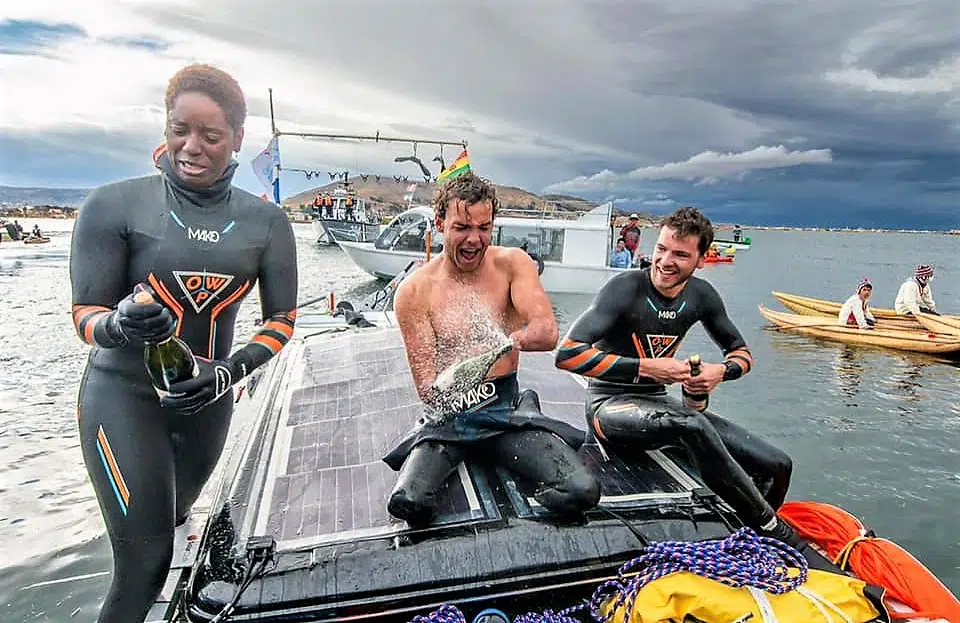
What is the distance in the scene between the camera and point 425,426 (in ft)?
11.0

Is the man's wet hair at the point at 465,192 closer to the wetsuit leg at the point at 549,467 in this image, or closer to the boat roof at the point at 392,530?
the wetsuit leg at the point at 549,467

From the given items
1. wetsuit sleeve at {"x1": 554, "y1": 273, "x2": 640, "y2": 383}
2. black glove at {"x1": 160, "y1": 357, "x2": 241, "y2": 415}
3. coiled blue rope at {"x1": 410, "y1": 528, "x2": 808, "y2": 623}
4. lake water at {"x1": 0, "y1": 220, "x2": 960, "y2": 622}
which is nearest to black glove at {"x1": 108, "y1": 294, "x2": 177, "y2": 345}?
black glove at {"x1": 160, "y1": 357, "x2": 241, "y2": 415}

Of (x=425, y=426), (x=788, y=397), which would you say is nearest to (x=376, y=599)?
(x=425, y=426)

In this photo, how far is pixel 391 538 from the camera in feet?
9.32

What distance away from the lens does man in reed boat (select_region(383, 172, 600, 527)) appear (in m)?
3.14

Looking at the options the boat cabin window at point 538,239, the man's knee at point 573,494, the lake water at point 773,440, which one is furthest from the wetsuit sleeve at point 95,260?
the boat cabin window at point 538,239

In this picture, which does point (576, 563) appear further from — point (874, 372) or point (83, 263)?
point (874, 372)

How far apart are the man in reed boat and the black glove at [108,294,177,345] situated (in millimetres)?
1327

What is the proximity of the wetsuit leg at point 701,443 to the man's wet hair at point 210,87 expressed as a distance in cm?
277

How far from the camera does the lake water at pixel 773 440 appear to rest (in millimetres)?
5125

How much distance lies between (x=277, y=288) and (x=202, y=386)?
2.17 feet

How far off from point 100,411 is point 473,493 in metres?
1.86

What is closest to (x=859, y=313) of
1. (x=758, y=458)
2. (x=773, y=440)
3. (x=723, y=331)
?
(x=773, y=440)

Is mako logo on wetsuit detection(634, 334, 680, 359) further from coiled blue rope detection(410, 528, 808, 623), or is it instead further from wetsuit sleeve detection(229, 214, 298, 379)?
wetsuit sleeve detection(229, 214, 298, 379)
